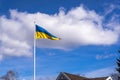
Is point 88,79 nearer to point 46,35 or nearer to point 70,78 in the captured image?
point 70,78

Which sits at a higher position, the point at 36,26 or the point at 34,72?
the point at 36,26

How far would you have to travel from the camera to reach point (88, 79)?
83750mm

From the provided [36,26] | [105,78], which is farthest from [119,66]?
[36,26]

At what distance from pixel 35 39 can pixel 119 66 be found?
4700 centimetres

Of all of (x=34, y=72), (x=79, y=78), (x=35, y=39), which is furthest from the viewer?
(x=79, y=78)

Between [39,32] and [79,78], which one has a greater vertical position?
[79,78]

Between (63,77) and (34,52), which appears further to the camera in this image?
(63,77)

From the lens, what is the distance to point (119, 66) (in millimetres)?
74062

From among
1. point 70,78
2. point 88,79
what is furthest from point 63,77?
point 88,79

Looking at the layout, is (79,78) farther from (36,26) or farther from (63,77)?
(36,26)

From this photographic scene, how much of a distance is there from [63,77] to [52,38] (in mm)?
46540

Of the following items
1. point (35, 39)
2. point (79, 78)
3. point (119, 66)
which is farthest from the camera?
point (79, 78)

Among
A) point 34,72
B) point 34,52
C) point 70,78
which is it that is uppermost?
point 70,78

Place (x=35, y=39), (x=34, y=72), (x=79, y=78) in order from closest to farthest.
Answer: (x=34, y=72), (x=35, y=39), (x=79, y=78)
